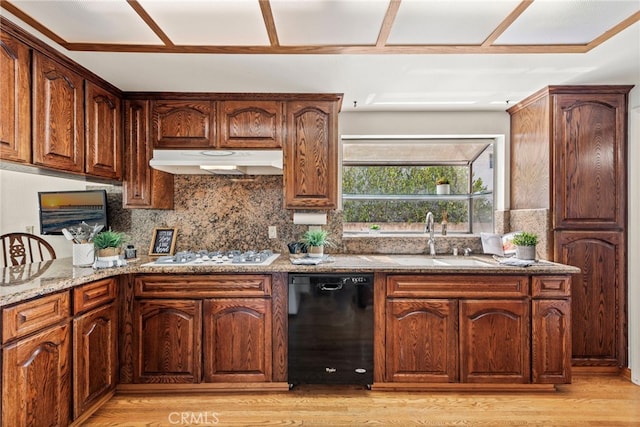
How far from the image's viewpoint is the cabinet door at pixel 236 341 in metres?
2.30

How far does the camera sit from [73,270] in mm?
2127

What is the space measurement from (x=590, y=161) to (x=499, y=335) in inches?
61.4

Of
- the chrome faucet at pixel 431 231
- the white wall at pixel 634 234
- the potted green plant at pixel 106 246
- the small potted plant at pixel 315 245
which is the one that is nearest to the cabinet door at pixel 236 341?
the small potted plant at pixel 315 245

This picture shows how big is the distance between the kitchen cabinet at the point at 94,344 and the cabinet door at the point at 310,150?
4.74 feet

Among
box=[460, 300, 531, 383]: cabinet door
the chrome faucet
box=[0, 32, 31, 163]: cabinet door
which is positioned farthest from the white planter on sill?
box=[0, 32, 31, 163]: cabinet door

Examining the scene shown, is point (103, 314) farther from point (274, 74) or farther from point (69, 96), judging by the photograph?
point (274, 74)

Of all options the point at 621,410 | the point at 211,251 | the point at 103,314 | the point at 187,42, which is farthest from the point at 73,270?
the point at 621,410

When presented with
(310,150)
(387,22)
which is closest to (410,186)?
(310,150)

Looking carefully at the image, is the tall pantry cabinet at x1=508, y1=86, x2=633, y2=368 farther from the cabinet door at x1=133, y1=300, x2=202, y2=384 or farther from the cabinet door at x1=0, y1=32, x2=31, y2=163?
the cabinet door at x1=0, y1=32, x2=31, y2=163

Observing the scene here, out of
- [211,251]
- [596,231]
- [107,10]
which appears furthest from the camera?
[211,251]

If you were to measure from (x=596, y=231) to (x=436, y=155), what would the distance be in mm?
1433

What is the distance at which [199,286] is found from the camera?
231 cm

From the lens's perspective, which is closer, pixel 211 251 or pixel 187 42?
pixel 187 42

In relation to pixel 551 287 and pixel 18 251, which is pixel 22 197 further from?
pixel 551 287
